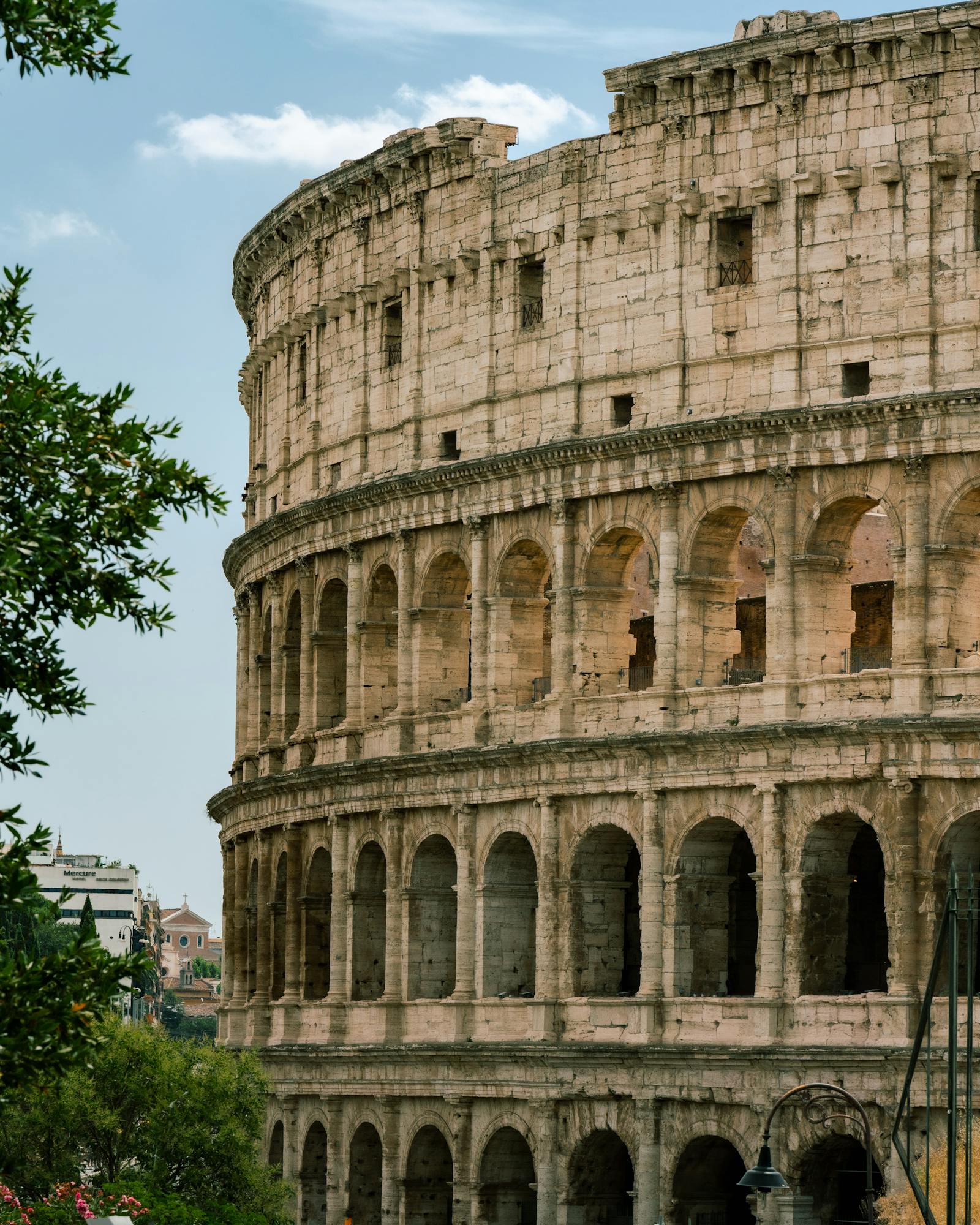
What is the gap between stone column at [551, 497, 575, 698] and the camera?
50.4 meters

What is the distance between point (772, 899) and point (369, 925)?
11335mm

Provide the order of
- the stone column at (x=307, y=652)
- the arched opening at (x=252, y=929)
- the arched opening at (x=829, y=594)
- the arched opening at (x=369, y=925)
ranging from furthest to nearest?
the arched opening at (x=252, y=929) < the stone column at (x=307, y=652) < the arched opening at (x=369, y=925) < the arched opening at (x=829, y=594)

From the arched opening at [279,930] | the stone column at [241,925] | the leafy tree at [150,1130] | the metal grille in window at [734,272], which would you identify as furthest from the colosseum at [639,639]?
the stone column at [241,925]

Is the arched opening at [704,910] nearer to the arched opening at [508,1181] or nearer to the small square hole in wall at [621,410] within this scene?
the arched opening at [508,1181]

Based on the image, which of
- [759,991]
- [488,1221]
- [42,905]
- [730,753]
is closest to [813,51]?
[730,753]

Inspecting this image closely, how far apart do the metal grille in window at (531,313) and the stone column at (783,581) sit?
268 inches

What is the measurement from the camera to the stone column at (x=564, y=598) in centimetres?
5041

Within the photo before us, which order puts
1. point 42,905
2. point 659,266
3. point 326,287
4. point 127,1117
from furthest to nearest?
point 326,287, point 127,1117, point 659,266, point 42,905

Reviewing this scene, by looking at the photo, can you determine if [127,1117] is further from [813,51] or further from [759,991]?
[813,51]

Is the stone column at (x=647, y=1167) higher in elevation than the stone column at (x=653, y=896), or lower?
lower

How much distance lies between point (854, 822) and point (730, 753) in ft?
7.24

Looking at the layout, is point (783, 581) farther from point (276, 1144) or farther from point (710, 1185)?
point (276, 1144)

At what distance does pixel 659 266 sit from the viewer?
49.8 meters

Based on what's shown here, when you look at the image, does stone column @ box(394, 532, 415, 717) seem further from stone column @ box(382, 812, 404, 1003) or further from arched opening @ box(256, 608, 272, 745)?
arched opening @ box(256, 608, 272, 745)
